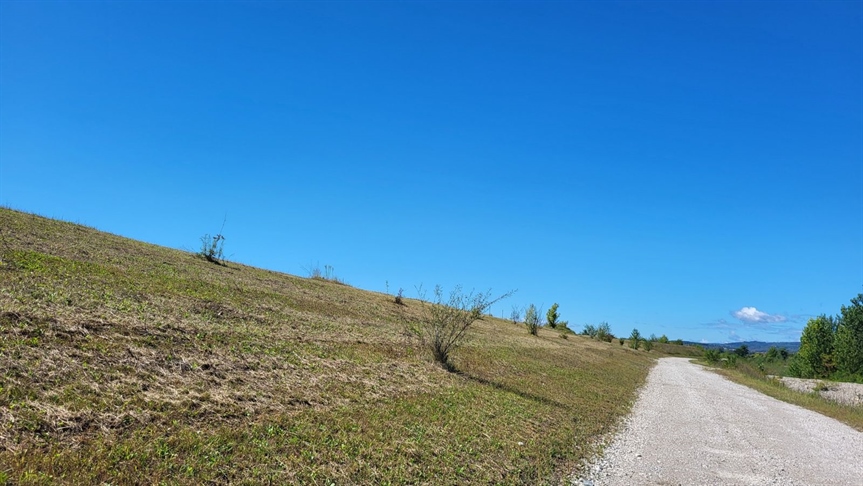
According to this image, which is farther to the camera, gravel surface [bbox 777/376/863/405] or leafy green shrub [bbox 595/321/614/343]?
leafy green shrub [bbox 595/321/614/343]

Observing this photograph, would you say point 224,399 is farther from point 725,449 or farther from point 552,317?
point 552,317

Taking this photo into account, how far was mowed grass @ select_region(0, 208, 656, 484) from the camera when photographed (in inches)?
251

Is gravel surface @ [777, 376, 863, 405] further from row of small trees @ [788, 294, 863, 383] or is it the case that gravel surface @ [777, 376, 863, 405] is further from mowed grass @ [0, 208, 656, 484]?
mowed grass @ [0, 208, 656, 484]

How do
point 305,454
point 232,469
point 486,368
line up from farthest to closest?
1. point 486,368
2. point 305,454
3. point 232,469

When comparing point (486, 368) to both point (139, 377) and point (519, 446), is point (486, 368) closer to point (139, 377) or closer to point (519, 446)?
point (519, 446)

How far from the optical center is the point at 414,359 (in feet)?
58.7

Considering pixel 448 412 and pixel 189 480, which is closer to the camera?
pixel 189 480

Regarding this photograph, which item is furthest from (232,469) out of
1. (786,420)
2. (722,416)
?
(786,420)

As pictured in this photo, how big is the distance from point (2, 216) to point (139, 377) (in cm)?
1955

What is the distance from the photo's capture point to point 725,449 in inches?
480

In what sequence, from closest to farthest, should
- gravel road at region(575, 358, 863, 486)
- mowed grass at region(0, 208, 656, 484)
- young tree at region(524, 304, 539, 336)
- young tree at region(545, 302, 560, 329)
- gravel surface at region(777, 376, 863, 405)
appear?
mowed grass at region(0, 208, 656, 484) < gravel road at region(575, 358, 863, 486) < gravel surface at region(777, 376, 863, 405) < young tree at region(524, 304, 539, 336) < young tree at region(545, 302, 560, 329)

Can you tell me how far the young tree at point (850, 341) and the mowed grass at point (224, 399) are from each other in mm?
55668

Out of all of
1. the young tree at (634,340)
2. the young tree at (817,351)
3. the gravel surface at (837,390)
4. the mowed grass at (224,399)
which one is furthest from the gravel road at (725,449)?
the young tree at (634,340)

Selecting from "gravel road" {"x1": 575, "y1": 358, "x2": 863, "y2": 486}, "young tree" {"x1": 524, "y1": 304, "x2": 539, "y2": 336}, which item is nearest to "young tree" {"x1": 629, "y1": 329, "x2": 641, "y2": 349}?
"young tree" {"x1": 524, "y1": 304, "x2": 539, "y2": 336}
